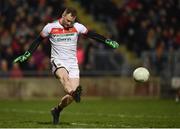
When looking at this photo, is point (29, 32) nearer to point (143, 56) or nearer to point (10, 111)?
point (143, 56)

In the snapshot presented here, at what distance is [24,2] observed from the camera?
32875 millimetres

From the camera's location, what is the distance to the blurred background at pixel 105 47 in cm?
3017

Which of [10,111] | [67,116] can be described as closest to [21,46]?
[10,111]

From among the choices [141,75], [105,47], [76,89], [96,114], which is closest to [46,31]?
[76,89]

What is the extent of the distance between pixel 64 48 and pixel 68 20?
0.68 meters

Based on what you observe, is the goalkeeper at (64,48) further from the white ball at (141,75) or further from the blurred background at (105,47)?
the blurred background at (105,47)

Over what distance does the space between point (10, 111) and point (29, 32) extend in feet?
28.5

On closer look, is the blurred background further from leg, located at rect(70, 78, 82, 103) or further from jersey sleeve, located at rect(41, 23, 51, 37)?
leg, located at rect(70, 78, 82, 103)

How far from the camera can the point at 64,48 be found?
673 inches

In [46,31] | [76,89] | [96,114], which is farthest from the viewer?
[96,114]

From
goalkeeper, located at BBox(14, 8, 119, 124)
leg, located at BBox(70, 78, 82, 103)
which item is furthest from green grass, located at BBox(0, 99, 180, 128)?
goalkeeper, located at BBox(14, 8, 119, 124)

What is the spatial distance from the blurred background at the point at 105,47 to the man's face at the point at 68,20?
12309mm

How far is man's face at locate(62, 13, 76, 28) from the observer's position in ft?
55.3

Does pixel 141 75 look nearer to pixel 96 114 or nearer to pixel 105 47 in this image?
pixel 96 114
